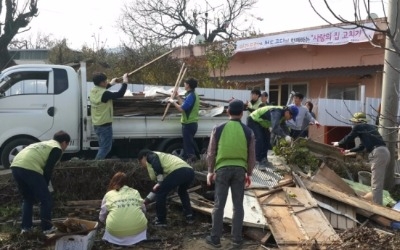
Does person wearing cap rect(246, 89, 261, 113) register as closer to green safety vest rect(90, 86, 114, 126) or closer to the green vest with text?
green safety vest rect(90, 86, 114, 126)

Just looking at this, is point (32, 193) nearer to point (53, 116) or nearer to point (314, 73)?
point (53, 116)

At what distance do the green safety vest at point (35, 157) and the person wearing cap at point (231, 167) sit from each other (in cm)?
219

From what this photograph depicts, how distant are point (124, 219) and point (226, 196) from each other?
136 cm

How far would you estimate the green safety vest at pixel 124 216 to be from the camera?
6398 mm

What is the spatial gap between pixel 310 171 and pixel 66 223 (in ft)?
16.0

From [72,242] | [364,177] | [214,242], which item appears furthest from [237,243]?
[364,177]

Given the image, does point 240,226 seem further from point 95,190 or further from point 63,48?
point 63,48

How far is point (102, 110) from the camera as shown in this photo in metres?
9.34

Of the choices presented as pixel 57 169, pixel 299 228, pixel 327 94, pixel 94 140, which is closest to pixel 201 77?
pixel 327 94

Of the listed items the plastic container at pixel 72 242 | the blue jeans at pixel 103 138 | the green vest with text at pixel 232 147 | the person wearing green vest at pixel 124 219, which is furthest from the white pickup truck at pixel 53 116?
the plastic container at pixel 72 242

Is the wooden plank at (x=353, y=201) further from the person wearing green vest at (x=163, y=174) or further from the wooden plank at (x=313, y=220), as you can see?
the person wearing green vest at (x=163, y=174)

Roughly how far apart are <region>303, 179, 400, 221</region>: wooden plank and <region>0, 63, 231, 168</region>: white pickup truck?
341 centimetres

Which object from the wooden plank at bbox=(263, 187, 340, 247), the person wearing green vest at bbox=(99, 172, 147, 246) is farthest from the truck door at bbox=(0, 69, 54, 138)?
the wooden plank at bbox=(263, 187, 340, 247)

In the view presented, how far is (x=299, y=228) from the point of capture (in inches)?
273
